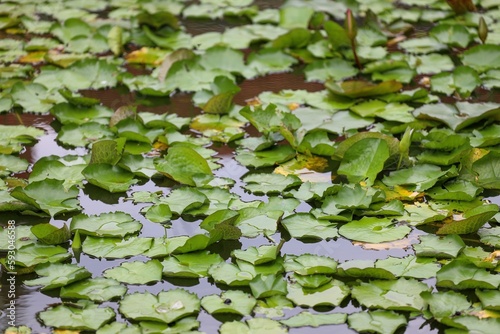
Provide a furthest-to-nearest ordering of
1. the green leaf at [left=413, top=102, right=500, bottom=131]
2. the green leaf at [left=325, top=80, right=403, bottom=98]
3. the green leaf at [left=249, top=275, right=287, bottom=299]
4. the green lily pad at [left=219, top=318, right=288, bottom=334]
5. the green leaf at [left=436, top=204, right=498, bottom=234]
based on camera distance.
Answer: the green leaf at [left=325, top=80, right=403, bottom=98] < the green leaf at [left=413, top=102, right=500, bottom=131] < the green leaf at [left=436, top=204, right=498, bottom=234] < the green leaf at [left=249, top=275, right=287, bottom=299] < the green lily pad at [left=219, top=318, right=288, bottom=334]

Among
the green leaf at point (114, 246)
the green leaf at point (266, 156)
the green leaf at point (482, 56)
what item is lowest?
the green leaf at point (482, 56)

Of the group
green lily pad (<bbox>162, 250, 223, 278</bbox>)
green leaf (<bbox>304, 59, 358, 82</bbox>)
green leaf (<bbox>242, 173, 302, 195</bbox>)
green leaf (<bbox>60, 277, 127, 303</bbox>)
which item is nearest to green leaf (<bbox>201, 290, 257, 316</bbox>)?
green lily pad (<bbox>162, 250, 223, 278</bbox>)

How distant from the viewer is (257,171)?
104 inches

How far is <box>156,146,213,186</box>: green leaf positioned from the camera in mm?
2551

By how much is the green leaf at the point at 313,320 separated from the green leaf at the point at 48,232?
67 cm

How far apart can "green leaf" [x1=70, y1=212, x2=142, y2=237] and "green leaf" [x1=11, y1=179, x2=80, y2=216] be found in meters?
0.11

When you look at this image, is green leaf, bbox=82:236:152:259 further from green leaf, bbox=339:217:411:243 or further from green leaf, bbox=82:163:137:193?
green leaf, bbox=339:217:411:243

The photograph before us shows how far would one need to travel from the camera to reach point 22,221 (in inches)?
93.3

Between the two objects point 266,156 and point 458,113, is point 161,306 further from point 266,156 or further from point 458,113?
point 458,113

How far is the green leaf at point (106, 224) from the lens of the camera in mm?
2256

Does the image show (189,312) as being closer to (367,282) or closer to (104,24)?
(367,282)

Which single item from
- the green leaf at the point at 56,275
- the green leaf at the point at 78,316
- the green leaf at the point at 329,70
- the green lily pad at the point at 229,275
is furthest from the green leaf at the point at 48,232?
the green leaf at the point at 329,70

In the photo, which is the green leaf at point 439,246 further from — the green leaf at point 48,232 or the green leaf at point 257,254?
the green leaf at point 48,232

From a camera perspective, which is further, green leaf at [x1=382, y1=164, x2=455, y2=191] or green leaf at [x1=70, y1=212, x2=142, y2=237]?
green leaf at [x1=382, y1=164, x2=455, y2=191]
